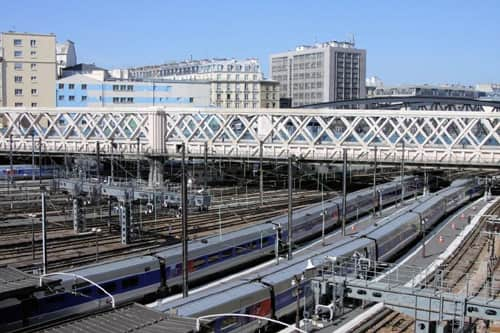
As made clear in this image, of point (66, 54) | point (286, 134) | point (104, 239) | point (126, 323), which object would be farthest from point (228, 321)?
point (66, 54)

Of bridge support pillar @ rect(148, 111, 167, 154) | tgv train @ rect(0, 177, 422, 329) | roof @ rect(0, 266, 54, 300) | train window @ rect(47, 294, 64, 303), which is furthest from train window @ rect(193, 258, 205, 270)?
bridge support pillar @ rect(148, 111, 167, 154)

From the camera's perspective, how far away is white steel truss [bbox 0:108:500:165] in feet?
120

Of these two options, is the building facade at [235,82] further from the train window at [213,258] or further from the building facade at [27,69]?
the train window at [213,258]

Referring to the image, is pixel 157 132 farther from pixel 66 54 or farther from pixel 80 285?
pixel 66 54

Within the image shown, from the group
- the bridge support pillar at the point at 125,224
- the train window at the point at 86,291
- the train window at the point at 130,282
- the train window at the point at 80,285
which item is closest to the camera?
the train window at the point at 80,285

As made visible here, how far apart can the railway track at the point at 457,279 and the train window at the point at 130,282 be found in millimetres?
6051

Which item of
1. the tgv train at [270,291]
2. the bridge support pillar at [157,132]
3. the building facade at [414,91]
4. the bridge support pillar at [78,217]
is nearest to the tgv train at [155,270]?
the tgv train at [270,291]

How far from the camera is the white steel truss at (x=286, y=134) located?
36.6 meters

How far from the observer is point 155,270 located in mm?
16922

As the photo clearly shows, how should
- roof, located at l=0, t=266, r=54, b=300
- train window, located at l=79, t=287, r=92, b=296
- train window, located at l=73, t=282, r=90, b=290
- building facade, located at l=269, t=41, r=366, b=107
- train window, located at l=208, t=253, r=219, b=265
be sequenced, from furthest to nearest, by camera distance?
building facade, located at l=269, t=41, r=366, b=107
train window, located at l=208, t=253, r=219, b=265
train window, located at l=79, t=287, r=92, b=296
train window, located at l=73, t=282, r=90, b=290
roof, located at l=0, t=266, r=54, b=300

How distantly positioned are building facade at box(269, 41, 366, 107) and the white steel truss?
237 feet

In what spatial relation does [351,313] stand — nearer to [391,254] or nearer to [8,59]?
[391,254]

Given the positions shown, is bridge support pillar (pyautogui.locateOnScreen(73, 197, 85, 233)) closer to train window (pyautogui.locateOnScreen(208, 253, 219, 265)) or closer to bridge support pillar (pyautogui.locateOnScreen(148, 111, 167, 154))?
train window (pyautogui.locateOnScreen(208, 253, 219, 265))

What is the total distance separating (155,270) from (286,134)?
26.5 meters
